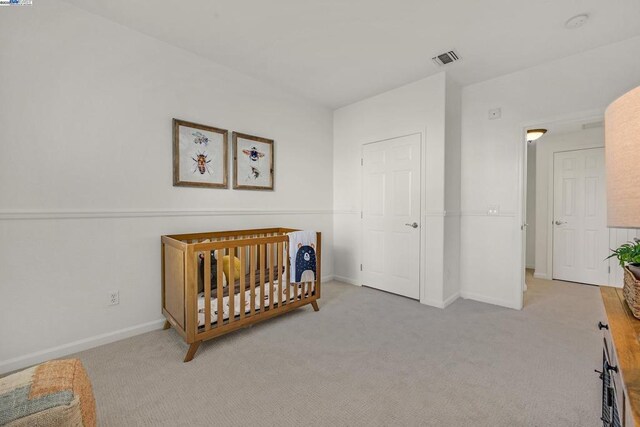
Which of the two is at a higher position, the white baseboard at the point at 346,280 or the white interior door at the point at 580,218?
the white interior door at the point at 580,218

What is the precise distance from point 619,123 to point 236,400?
1899 millimetres

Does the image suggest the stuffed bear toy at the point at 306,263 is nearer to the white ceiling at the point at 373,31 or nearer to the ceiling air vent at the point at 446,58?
the white ceiling at the point at 373,31

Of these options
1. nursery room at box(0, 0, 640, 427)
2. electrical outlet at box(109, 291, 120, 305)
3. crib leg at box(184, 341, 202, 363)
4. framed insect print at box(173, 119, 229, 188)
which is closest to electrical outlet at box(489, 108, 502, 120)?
nursery room at box(0, 0, 640, 427)

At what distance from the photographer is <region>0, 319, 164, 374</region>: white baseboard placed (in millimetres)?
1827

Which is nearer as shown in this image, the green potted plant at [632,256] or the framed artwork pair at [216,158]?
the green potted plant at [632,256]

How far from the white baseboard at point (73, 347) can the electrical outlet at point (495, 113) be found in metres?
3.84

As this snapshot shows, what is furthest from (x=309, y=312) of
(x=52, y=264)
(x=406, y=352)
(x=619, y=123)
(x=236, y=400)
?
(x=619, y=123)

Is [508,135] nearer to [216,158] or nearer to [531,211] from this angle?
[531,211]

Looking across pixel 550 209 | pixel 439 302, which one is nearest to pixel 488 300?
pixel 439 302

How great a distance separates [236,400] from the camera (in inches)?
61.6

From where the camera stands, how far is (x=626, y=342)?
81cm

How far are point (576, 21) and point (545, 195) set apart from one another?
265cm

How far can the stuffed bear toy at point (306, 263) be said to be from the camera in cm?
259

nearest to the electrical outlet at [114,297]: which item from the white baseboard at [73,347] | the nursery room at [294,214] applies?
the nursery room at [294,214]
